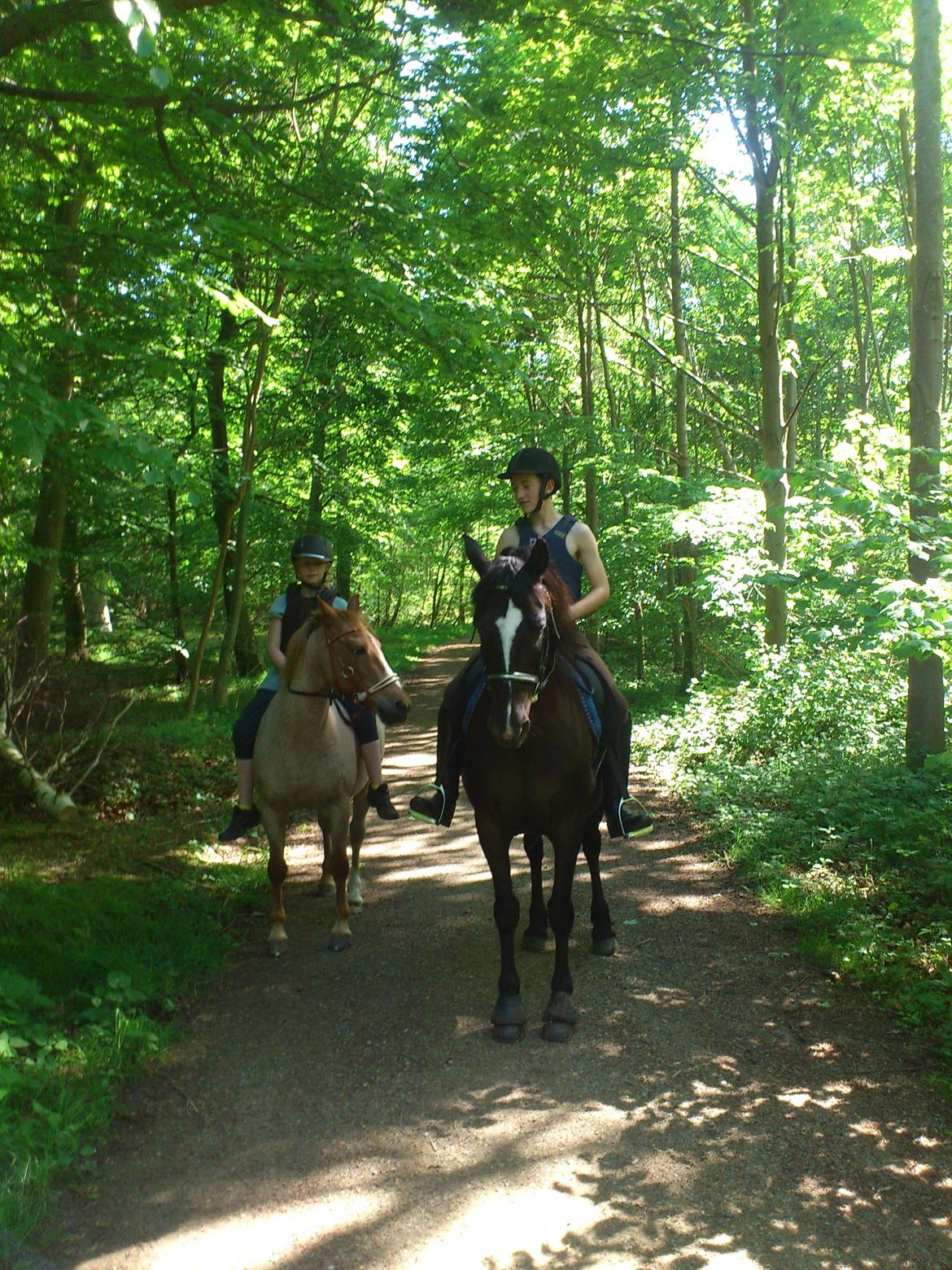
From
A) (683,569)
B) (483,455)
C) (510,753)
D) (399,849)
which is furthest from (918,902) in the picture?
(483,455)

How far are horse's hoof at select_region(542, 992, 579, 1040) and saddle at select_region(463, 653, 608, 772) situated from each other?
1.29 meters

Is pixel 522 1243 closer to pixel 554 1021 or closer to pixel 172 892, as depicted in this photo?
pixel 554 1021

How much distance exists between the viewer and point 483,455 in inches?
763

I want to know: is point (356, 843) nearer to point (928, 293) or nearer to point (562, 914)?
point (562, 914)

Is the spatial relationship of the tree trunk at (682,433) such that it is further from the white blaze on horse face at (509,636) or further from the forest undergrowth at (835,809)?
the white blaze on horse face at (509,636)

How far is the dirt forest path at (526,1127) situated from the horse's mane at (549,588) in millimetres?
2142

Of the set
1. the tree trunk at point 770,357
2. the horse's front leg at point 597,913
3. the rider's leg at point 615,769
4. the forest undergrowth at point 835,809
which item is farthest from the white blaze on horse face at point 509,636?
the tree trunk at point 770,357

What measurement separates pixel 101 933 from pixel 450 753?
275 centimetres

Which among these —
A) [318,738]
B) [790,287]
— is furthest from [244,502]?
[790,287]

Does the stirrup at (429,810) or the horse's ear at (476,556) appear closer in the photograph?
the horse's ear at (476,556)

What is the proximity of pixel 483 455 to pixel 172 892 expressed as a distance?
45.8 ft

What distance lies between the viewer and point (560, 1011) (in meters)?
4.90

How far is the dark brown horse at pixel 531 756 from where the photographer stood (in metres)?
4.56

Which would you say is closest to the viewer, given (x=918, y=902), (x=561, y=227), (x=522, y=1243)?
(x=522, y=1243)
